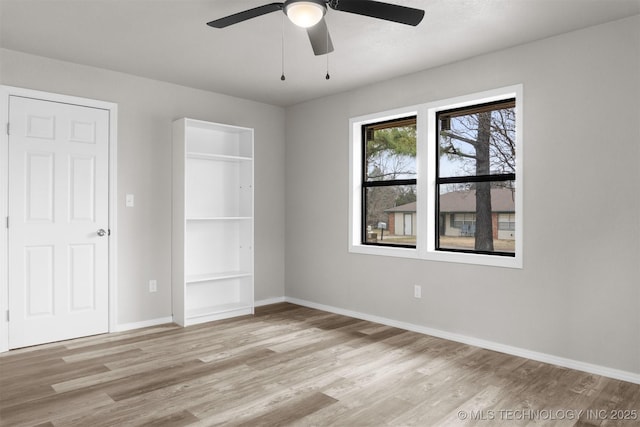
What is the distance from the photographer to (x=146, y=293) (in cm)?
444

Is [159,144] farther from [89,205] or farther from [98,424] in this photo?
[98,424]

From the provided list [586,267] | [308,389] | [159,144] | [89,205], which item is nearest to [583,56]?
[586,267]

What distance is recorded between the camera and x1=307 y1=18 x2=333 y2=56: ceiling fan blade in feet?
8.11

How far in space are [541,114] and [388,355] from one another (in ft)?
7.36

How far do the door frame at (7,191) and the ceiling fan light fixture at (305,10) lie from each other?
264 centimetres

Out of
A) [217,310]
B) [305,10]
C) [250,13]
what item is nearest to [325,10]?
[305,10]

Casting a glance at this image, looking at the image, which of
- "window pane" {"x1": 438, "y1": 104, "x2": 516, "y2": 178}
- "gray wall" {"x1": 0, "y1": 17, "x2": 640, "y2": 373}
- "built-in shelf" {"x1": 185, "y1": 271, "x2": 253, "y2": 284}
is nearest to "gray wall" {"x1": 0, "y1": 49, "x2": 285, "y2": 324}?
"gray wall" {"x1": 0, "y1": 17, "x2": 640, "y2": 373}

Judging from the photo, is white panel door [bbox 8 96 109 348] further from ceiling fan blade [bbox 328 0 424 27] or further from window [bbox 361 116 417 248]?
ceiling fan blade [bbox 328 0 424 27]

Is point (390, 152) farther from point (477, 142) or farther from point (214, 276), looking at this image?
point (214, 276)

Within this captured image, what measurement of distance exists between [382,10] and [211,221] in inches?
129

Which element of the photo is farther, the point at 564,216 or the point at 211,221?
the point at 211,221

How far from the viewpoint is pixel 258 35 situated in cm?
332

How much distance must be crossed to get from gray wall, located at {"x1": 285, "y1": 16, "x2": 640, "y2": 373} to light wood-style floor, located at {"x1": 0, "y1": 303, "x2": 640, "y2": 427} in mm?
279

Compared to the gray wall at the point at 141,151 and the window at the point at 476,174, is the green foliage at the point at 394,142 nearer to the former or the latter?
the window at the point at 476,174
